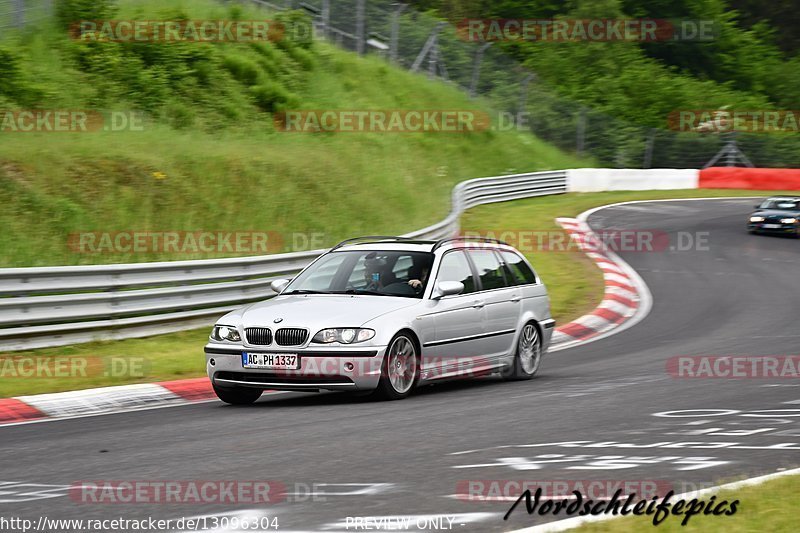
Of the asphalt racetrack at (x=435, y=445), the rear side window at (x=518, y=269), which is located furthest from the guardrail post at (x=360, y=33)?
the rear side window at (x=518, y=269)

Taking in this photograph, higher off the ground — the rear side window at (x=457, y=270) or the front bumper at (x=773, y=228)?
the rear side window at (x=457, y=270)

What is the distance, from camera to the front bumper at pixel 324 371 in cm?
987

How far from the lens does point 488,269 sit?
1207 cm

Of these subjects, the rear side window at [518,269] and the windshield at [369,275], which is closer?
the windshield at [369,275]

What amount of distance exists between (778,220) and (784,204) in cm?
92

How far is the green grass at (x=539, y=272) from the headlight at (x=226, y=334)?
1.67 metres

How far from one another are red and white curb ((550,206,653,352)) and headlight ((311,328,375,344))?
5.69 meters

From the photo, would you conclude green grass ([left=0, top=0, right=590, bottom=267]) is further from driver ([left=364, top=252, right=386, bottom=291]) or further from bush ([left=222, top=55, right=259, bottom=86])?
driver ([left=364, top=252, right=386, bottom=291])

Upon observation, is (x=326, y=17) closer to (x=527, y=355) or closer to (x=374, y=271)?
(x=527, y=355)

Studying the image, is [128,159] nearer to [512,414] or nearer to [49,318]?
[49,318]

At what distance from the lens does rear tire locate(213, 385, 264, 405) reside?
10352mm

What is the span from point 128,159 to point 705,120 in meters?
40.9

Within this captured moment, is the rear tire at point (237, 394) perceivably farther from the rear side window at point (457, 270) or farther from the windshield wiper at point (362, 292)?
the rear side window at point (457, 270)

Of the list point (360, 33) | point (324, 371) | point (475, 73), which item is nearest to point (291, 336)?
point (324, 371)
